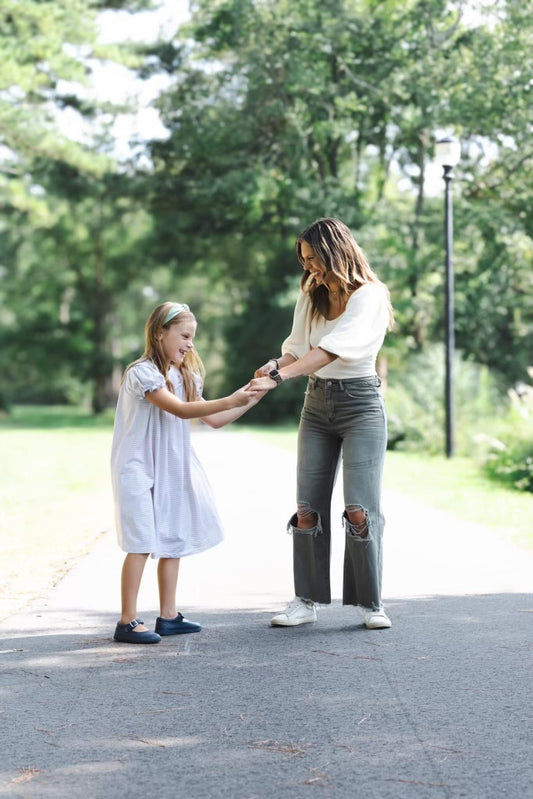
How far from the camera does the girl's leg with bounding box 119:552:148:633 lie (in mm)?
5285

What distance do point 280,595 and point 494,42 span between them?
2174 centimetres

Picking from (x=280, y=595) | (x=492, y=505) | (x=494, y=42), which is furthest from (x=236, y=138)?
(x=280, y=595)

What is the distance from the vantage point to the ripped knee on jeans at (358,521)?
5.48 metres

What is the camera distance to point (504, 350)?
35000 mm

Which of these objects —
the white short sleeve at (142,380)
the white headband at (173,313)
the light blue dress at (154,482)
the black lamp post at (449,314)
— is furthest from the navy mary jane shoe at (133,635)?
the black lamp post at (449,314)

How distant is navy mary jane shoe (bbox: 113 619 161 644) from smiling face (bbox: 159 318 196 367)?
1360 millimetres

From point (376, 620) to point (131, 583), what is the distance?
1.29 metres

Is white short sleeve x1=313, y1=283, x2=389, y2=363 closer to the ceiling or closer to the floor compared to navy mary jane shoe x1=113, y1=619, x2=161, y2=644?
closer to the ceiling

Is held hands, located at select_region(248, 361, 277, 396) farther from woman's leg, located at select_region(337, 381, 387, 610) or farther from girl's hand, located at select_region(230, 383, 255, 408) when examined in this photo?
woman's leg, located at select_region(337, 381, 387, 610)

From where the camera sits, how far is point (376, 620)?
555 centimetres

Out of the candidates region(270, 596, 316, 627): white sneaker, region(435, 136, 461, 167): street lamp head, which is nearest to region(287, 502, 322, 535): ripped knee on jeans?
region(270, 596, 316, 627): white sneaker

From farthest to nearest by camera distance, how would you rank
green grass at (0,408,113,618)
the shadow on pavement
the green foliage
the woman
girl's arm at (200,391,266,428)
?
the green foliage, green grass at (0,408,113,618), girl's arm at (200,391,266,428), the woman, the shadow on pavement

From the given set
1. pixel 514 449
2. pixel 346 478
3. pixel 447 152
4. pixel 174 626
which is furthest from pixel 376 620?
pixel 447 152

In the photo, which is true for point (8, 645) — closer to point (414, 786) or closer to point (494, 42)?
point (414, 786)
